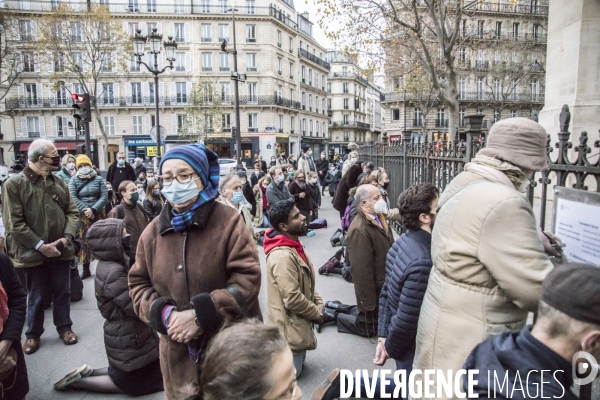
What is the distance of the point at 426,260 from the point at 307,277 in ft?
4.19

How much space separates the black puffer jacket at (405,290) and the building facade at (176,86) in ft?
133

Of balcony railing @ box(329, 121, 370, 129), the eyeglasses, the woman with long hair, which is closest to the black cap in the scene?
the eyeglasses

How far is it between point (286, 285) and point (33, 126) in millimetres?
51124

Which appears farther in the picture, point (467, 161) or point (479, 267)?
point (467, 161)

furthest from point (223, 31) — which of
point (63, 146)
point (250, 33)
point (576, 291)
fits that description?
point (576, 291)

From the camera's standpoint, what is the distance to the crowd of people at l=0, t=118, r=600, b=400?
4.59 feet

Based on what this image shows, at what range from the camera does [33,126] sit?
147ft

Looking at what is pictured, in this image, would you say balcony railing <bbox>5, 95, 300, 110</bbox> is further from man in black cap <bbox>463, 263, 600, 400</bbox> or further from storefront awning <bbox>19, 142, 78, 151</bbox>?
man in black cap <bbox>463, 263, 600, 400</bbox>

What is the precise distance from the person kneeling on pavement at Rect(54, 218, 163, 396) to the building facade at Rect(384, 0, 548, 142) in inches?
574

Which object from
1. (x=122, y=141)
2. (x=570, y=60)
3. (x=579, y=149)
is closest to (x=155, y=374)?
(x=579, y=149)

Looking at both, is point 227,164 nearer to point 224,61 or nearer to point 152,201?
point 224,61

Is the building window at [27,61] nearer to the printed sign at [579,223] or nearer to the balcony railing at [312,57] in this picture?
the balcony railing at [312,57]

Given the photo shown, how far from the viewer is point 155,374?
11.8 feet

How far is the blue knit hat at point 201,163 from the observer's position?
2.45 meters
